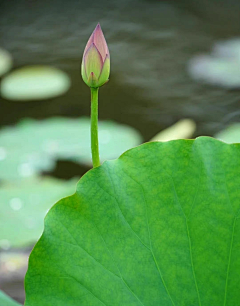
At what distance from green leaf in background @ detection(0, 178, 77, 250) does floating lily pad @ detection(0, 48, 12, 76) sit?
0.90 m

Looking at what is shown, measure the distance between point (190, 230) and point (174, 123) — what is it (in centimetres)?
154

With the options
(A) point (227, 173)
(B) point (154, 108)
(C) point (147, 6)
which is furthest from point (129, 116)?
(A) point (227, 173)

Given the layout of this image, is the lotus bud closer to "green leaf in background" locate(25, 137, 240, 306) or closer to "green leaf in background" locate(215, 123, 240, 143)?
"green leaf in background" locate(25, 137, 240, 306)

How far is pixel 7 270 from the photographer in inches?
56.5

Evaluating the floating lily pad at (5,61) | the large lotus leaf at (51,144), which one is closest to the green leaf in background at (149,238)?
the large lotus leaf at (51,144)

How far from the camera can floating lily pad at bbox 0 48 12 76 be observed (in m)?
2.38

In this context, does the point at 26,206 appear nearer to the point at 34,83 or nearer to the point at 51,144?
the point at 51,144

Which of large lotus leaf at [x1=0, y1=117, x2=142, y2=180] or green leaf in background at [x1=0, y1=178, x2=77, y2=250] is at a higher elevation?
large lotus leaf at [x1=0, y1=117, x2=142, y2=180]

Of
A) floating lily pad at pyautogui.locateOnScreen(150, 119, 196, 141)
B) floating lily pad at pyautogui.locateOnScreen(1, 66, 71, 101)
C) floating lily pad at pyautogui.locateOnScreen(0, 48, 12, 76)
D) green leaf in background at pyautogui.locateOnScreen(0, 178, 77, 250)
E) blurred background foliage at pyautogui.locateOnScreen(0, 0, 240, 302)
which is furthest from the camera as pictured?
floating lily pad at pyautogui.locateOnScreen(0, 48, 12, 76)

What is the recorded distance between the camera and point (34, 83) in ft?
7.43

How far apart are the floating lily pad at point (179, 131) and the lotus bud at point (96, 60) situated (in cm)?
127

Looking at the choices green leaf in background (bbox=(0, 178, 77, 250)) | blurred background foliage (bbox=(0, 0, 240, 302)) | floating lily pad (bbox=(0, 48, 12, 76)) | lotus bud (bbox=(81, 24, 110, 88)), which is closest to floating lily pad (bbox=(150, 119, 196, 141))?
blurred background foliage (bbox=(0, 0, 240, 302))

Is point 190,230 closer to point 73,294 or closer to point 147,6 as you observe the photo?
point 73,294

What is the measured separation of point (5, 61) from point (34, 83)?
1.12 ft
